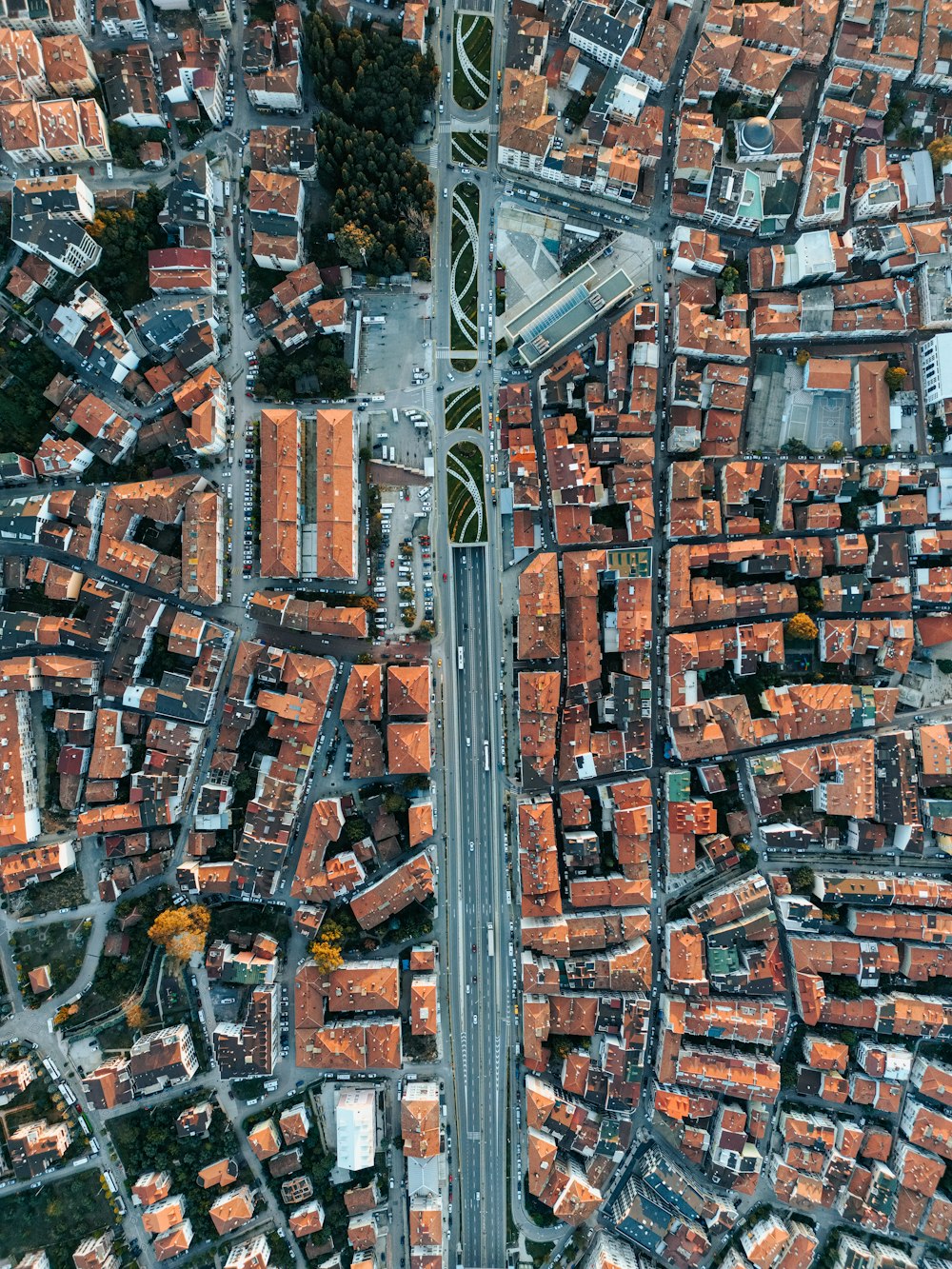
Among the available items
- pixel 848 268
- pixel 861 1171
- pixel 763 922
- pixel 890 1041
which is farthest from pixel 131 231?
pixel 861 1171

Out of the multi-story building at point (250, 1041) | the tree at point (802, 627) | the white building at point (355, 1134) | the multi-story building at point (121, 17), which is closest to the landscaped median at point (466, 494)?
the tree at point (802, 627)

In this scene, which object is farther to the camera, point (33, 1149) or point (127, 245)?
point (127, 245)

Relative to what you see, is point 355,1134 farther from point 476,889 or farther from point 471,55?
point 471,55

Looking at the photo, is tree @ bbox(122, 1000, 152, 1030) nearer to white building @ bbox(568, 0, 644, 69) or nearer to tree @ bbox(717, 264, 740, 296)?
tree @ bbox(717, 264, 740, 296)

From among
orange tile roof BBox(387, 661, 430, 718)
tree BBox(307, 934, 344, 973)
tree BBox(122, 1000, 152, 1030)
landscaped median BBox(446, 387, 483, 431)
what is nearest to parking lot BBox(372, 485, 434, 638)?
orange tile roof BBox(387, 661, 430, 718)

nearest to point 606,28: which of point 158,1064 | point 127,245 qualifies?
point 127,245

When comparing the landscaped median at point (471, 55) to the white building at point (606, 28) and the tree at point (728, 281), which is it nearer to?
the white building at point (606, 28)
